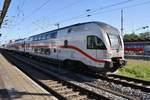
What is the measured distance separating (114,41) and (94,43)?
1279 millimetres

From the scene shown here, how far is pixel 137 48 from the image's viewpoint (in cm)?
4788

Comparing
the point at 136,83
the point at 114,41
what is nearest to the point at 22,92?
the point at 136,83

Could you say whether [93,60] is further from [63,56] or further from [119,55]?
[63,56]

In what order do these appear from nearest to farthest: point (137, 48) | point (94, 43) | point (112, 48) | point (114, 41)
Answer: point (112, 48) → point (94, 43) → point (114, 41) → point (137, 48)

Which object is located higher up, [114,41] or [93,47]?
[114,41]

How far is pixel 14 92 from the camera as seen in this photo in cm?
951

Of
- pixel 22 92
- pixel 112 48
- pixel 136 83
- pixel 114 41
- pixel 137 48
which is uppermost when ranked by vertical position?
pixel 114 41

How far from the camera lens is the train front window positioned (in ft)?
45.5

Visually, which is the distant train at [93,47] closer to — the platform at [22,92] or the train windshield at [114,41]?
the train windshield at [114,41]

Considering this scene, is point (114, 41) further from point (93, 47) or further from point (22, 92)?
point (22, 92)

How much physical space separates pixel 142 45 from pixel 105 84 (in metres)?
36.2

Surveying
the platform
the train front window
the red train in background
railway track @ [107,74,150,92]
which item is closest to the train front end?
the train front window

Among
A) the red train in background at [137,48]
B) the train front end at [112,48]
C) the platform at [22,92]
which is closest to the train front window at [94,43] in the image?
the train front end at [112,48]

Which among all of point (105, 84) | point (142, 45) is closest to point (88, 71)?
point (105, 84)
